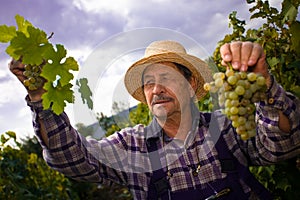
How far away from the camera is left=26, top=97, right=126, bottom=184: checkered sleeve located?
1904mm

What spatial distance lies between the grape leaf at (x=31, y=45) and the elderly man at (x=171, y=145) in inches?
19.6

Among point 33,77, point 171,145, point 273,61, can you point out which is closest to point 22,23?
point 33,77

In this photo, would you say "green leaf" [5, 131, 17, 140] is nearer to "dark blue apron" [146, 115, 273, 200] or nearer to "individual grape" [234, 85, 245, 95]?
"dark blue apron" [146, 115, 273, 200]

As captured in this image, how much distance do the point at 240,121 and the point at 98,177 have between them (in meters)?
1.10

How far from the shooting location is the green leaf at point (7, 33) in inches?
52.4

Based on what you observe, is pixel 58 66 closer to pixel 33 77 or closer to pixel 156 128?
pixel 33 77

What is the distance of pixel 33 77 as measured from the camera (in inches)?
59.0

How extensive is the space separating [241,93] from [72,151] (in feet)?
3.51

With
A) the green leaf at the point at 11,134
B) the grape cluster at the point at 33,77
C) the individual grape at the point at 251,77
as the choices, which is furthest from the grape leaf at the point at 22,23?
the green leaf at the point at 11,134

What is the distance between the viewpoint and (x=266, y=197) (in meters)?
2.21

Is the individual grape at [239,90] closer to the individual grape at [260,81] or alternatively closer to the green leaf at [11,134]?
the individual grape at [260,81]

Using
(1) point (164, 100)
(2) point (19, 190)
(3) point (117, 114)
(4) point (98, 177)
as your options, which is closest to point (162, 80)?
(1) point (164, 100)

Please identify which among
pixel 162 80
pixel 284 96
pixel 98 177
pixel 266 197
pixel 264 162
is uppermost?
pixel 162 80

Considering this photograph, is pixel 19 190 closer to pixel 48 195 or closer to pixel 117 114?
pixel 48 195
